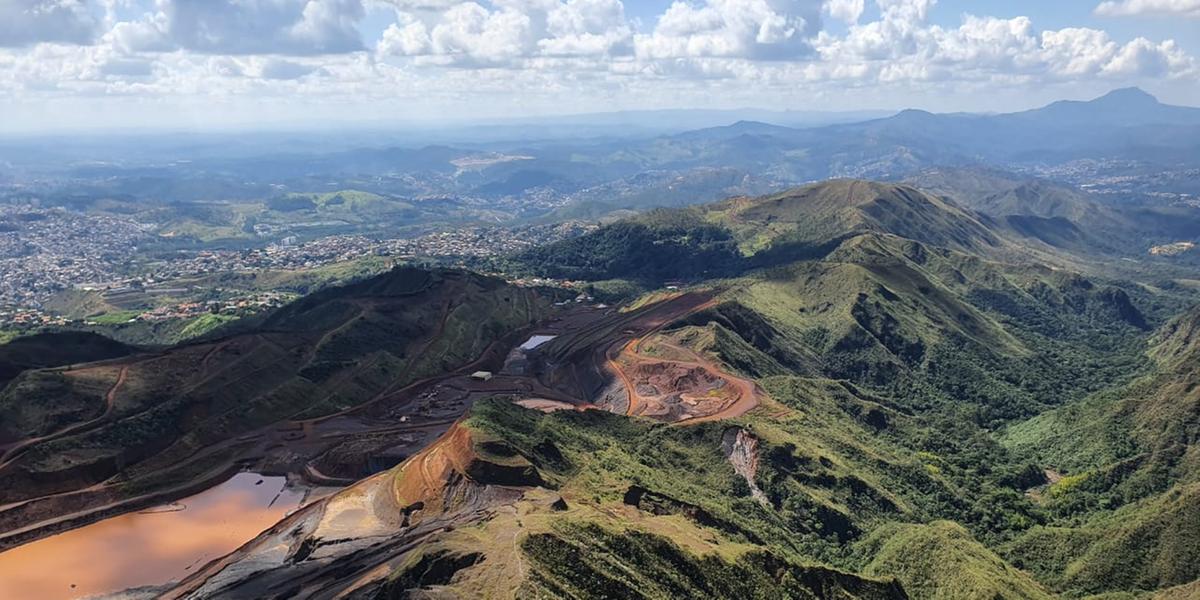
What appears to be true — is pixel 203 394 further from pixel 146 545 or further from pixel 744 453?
pixel 744 453

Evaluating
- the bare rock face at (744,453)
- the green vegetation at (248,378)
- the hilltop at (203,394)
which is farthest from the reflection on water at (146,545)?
the bare rock face at (744,453)

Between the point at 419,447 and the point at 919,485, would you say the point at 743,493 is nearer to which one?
the point at 919,485

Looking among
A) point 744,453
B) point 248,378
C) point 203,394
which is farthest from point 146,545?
point 744,453

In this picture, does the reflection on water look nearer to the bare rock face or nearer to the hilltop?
→ the hilltop

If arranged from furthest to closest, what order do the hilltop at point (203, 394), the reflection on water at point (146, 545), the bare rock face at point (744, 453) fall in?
the bare rock face at point (744, 453)
the hilltop at point (203, 394)
the reflection on water at point (146, 545)

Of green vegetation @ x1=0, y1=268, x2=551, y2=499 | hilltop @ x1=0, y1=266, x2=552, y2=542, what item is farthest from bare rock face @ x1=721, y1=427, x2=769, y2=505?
green vegetation @ x1=0, y1=268, x2=551, y2=499

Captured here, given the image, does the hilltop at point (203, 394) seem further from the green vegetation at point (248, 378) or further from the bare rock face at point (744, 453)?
the bare rock face at point (744, 453)
